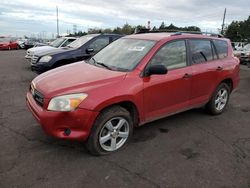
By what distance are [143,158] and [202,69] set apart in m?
2.17

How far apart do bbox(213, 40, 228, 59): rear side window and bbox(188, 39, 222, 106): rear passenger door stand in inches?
6.5

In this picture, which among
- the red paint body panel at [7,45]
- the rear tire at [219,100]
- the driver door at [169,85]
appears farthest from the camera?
the red paint body panel at [7,45]

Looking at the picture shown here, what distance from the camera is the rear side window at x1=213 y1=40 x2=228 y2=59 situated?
17.7 ft

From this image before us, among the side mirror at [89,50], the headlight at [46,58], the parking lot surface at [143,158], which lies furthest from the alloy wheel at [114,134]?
the side mirror at [89,50]

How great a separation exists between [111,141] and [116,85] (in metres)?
0.83

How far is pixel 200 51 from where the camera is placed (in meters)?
4.96

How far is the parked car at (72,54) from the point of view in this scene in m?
8.28

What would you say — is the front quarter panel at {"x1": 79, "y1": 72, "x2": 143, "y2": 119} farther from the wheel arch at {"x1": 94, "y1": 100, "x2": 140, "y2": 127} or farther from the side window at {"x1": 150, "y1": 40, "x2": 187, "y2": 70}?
the side window at {"x1": 150, "y1": 40, "x2": 187, "y2": 70}

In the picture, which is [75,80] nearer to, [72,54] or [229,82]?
[229,82]

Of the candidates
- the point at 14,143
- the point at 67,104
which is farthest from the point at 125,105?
the point at 14,143

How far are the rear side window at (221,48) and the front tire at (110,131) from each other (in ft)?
8.95

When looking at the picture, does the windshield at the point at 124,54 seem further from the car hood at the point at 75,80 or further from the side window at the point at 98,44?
the side window at the point at 98,44

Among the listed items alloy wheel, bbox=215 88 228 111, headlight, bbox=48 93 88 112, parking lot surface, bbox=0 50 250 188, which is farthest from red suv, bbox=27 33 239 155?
parking lot surface, bbox=0 50 250 188

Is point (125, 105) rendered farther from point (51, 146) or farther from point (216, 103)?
point (216, 103)
